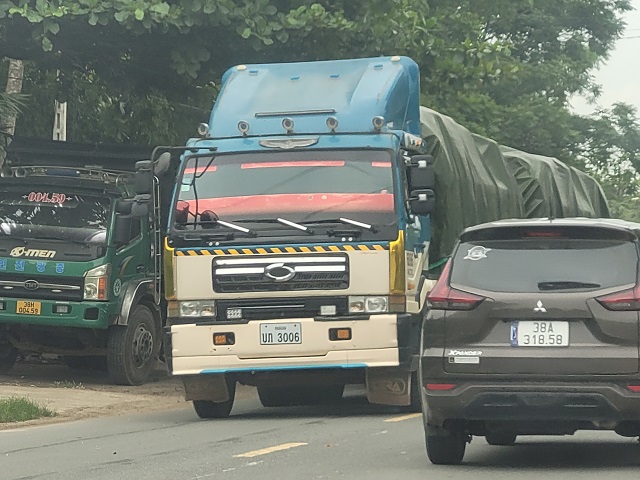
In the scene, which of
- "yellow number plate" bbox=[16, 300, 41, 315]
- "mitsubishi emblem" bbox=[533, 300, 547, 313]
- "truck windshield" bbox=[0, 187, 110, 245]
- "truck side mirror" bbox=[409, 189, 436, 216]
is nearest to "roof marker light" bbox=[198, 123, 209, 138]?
"truck side mirror" bbox=[409, 189, 436, 216]

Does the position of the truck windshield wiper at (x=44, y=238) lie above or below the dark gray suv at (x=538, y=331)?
above

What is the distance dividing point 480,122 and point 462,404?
1005 inches

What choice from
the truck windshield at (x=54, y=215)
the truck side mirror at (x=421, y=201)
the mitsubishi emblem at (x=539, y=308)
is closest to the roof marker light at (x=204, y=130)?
the truck side mirror at (x=421, y=201)

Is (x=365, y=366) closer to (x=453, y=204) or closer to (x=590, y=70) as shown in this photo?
(x=453, y=204)

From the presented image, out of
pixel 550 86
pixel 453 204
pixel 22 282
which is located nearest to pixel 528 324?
pixel 453 204

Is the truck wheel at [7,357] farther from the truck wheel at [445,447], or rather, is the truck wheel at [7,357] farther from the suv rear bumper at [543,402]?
the suv rear bumper at [543,402]

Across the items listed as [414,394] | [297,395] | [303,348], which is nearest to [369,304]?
[303,348]

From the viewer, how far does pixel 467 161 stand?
17188 mm

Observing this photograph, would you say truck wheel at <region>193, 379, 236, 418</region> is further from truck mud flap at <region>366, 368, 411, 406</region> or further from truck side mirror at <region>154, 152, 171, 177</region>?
truck side mirror at <region>154, 152, 171, 177</region>

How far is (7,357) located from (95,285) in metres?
2.81

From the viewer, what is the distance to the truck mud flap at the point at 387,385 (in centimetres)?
1420

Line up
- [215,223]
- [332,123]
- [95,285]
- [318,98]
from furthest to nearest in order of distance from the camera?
[95,285]
[318,98]
[332,123]
[215,223]

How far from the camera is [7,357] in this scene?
20.5 meters

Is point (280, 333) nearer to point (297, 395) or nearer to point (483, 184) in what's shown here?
point (297, 395)
